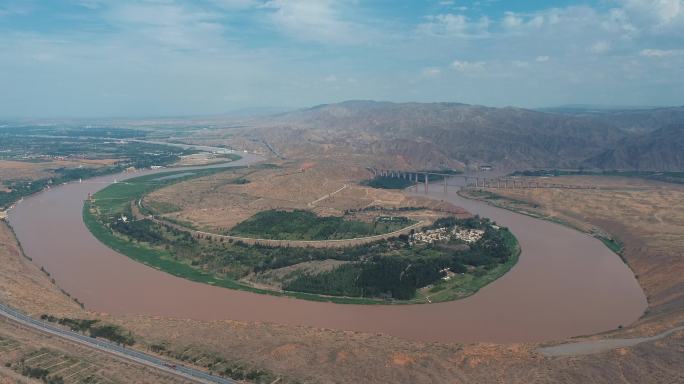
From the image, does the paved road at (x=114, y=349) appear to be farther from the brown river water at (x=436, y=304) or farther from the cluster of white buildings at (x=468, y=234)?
the cluster of white buildings at (x=468, y=234)

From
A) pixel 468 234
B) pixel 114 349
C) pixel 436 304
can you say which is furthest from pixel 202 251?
pixel 468 234

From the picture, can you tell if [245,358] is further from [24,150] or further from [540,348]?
[24,150]

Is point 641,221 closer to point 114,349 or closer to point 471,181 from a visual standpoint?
point 471,181

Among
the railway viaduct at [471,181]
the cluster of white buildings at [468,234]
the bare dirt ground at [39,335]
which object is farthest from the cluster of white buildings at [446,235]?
the railway viaduct at [471,181]

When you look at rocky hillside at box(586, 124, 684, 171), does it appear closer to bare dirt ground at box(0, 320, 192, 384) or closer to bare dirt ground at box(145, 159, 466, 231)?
bare dirt ground at box(145, 159, 466, 231)

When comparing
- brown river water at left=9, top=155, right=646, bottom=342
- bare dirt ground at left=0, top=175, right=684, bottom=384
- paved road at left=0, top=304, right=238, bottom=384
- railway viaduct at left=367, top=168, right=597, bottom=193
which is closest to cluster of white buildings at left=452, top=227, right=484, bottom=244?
→ brown river water at left=9, top=155, right=646, bottom=342

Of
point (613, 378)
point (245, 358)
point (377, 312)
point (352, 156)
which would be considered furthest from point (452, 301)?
point (352, 156)
